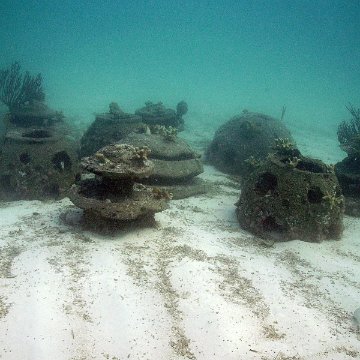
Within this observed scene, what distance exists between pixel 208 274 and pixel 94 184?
294cm

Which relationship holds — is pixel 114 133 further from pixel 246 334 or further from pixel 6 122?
pixel 246 334

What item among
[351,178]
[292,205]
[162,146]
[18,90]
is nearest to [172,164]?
[162,146]

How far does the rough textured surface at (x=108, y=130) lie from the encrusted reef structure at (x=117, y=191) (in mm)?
4600

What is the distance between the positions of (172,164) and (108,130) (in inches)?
133

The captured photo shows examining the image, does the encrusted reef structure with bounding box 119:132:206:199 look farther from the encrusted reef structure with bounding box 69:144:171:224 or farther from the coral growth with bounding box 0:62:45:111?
the coral growth with bounding box 0:62:45:111

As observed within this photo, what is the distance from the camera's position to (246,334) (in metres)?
3.55

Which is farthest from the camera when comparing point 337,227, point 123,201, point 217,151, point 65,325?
point 217,151

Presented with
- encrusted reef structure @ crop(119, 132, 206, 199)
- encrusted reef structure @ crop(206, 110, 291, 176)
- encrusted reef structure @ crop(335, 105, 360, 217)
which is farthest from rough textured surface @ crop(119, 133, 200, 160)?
encrusted reef structure @ crop(335, 105, 360, 217)

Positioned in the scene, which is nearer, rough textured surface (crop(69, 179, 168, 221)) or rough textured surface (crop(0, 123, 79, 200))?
rough textured surface (crop(69, 179, 168, 221))

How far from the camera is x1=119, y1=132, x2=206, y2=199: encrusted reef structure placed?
841cm

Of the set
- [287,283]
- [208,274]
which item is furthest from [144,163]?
[287,283]

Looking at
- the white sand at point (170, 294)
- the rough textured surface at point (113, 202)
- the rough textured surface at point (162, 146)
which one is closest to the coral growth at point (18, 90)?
the rough textured surface at point (162, 146)

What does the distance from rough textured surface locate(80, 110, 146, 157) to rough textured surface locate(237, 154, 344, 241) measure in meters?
5.15

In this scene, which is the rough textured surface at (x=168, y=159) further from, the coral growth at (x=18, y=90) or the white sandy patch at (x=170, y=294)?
the coral growth at (x=18, y=90)
